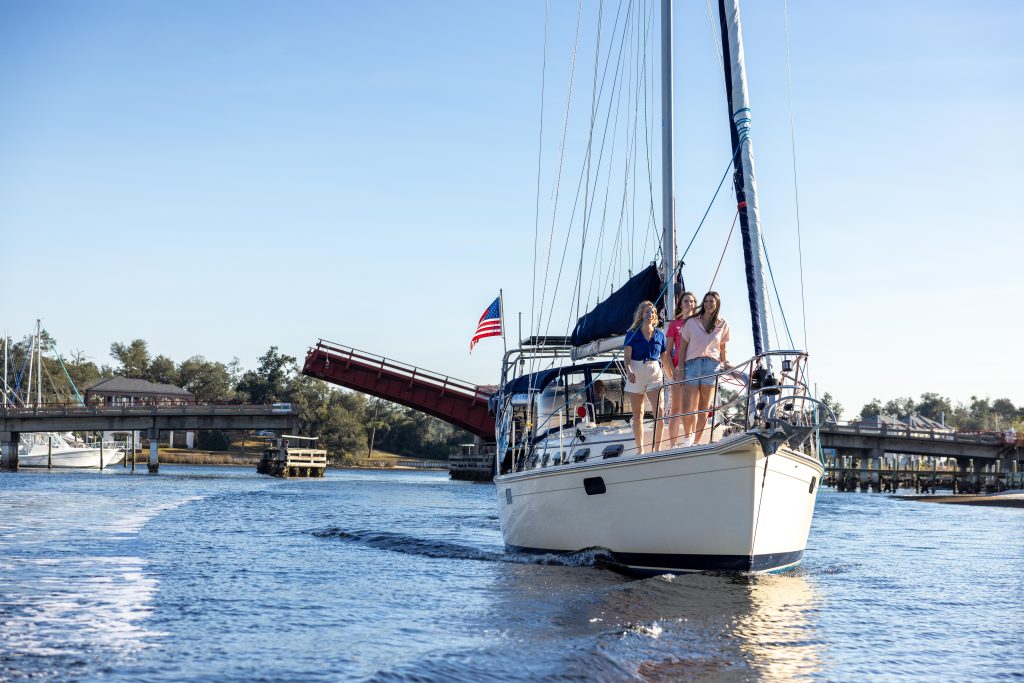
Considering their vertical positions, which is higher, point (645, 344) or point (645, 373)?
point (645, 344)

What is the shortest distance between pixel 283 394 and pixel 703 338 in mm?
118285

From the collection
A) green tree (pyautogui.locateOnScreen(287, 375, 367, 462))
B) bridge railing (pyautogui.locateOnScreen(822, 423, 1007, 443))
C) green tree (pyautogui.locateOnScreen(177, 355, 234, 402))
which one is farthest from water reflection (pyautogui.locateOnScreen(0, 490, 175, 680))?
green tree (pyautogui.locateOnScreen(177, 355, 234, 402))

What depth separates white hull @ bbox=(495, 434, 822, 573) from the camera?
1073cm

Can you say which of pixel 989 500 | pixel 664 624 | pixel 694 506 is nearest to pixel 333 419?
pixel 989 500

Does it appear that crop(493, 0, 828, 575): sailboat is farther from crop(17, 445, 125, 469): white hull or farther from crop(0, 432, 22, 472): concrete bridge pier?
crop(17, 445, 125, 469): white hull

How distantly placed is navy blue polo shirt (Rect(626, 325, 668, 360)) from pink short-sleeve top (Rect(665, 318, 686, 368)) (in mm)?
249

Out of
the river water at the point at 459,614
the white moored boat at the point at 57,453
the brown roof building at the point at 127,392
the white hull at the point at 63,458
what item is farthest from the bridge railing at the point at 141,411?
the brown roof building at the point at 127,392

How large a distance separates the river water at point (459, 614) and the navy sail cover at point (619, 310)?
3725 mm

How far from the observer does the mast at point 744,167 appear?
11.6 meters

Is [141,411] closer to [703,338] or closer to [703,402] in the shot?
[703,402]

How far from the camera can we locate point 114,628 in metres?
8.34

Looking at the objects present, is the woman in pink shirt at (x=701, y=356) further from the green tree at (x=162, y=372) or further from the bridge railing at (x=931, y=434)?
the green tree at (x=162, y=372)

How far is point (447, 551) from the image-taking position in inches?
644

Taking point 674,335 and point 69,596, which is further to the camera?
point 674,335
